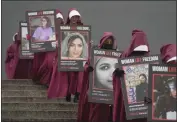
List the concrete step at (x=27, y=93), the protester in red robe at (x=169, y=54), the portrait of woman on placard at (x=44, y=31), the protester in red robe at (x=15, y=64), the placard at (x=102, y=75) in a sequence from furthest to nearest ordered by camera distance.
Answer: the protester in red robe at (x=15, y=64)
the concrete step at (x=27, y=93)
the portrait of woman on placard at (x=44, y=31)
the placard at (x=102, y=75)
the protester in red robe at (x=169, y=54)

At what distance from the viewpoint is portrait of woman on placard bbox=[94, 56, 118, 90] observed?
33.0 feet

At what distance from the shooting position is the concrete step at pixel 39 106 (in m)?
11.4

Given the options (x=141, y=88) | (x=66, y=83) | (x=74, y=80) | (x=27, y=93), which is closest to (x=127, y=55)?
(x=141, y=88)

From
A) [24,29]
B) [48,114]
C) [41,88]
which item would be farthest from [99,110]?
[24,29]

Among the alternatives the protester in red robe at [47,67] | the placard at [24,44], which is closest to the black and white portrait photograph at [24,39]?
the placard at [24,44]

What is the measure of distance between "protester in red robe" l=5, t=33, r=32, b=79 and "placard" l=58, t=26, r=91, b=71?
3.76m

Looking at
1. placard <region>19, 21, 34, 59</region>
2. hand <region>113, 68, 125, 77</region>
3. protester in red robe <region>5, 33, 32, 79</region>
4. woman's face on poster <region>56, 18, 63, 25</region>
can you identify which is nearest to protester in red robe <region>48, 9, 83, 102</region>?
woman's face on poster <region>56, 18, 63, 25</region>

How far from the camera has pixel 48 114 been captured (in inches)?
436

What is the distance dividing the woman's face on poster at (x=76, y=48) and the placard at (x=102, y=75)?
4.38 ft

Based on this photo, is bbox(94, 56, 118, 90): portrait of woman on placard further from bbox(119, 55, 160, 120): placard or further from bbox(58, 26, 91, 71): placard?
bbox(58, 26, 91, 71): placard

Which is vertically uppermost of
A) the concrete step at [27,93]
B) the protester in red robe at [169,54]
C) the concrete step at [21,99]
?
the protester in red robe at [169,54]

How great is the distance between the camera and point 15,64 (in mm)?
15516

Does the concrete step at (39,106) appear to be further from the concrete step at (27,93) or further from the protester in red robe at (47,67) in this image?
the protester in red robe at (47,67)

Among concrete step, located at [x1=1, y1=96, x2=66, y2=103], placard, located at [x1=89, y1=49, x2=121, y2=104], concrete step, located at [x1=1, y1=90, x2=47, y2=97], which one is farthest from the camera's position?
concrete step, located at [x1=1, y1=90, x2=47, y2=97]
